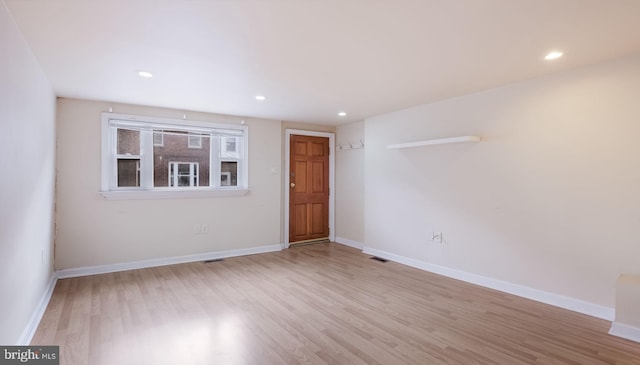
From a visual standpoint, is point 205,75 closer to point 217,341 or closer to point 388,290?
point 217,341

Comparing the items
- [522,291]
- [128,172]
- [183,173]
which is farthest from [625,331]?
[128,172]

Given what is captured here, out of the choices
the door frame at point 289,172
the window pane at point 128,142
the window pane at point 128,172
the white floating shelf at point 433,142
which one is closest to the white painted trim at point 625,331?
the white floating shelf at point 433,142

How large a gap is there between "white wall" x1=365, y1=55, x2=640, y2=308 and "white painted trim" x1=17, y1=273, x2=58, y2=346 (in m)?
4.14

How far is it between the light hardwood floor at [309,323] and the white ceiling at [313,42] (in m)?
2.29

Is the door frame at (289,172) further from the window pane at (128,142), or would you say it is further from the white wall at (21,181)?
the white wall at (21,181)

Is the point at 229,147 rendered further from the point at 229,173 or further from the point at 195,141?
the point at 195,141

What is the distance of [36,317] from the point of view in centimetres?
261

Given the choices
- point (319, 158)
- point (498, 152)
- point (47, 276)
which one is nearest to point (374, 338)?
point (498, 152)

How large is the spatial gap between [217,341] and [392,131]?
3653 mm

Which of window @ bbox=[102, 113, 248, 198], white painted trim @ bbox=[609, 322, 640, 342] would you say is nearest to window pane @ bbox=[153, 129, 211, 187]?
window @ bbox=[102, 113, 248, 198]

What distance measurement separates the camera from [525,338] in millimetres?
2400

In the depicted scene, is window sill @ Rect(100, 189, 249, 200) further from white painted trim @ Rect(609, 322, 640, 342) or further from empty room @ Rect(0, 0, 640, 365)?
white painted trim @ Rect(609, 322, 640, 342)

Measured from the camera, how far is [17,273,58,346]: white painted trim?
2256mm

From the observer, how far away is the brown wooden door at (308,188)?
5.64 m
